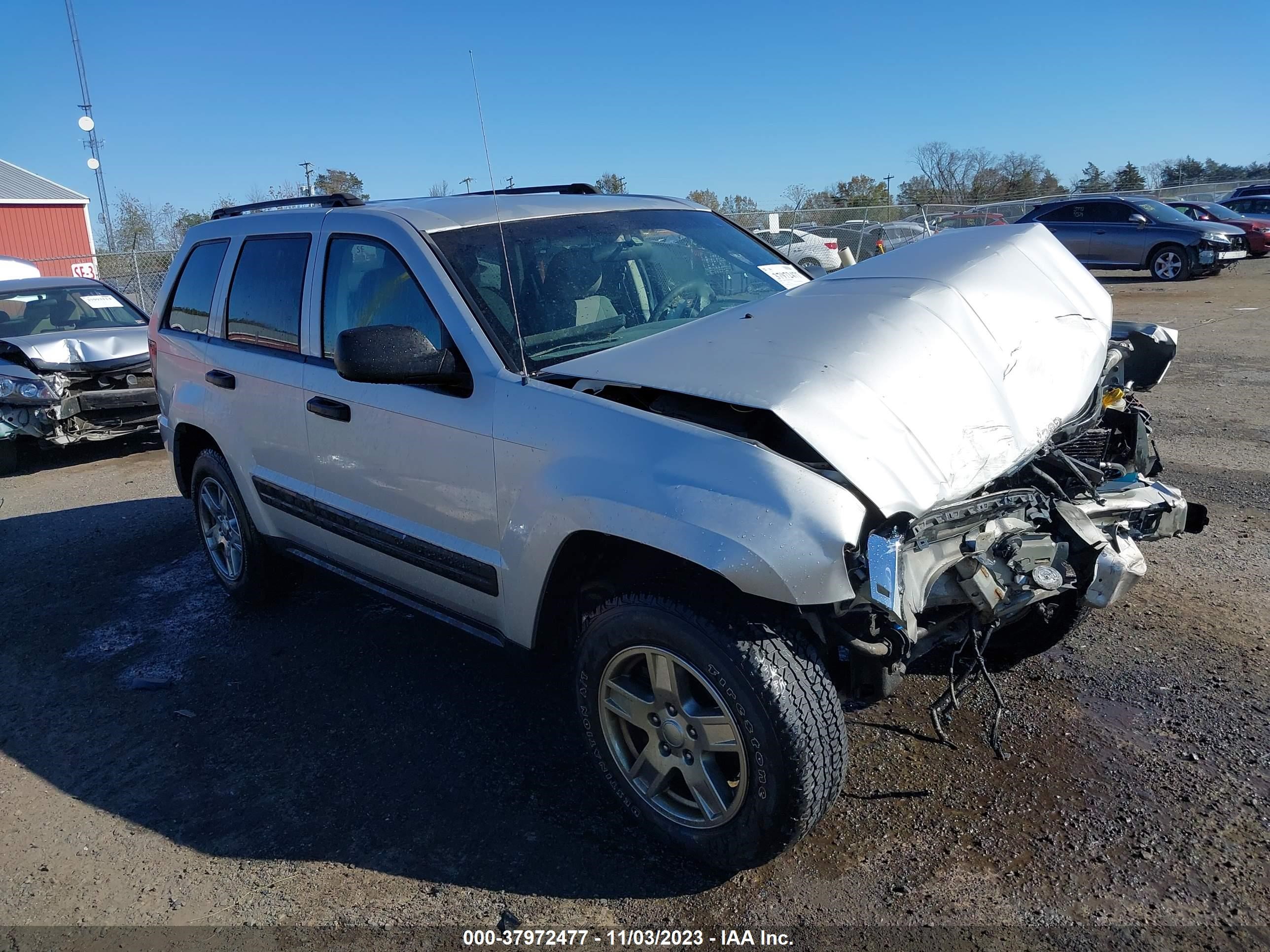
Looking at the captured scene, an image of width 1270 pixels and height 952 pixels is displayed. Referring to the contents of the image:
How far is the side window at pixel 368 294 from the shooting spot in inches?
137

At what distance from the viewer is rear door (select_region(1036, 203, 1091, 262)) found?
61.7ft

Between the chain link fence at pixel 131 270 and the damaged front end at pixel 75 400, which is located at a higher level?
the chain link fence at pixel 131 270

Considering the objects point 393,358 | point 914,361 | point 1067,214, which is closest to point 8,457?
point 393,358

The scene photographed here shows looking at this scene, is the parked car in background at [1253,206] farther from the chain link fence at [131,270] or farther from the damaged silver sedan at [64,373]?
the chain link fence at [131,270]

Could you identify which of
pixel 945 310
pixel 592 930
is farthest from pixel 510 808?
pixel 945 310

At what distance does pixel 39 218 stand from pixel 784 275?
45143 mm

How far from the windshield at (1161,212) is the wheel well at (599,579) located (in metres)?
18.6

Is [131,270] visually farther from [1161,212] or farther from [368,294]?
[1161,212]

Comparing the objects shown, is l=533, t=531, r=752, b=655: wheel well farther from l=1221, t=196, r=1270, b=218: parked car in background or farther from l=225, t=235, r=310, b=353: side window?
l=1221, t=196, r=1270, b=218: parked car in background

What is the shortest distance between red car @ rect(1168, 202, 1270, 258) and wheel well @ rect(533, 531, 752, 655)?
20.8m

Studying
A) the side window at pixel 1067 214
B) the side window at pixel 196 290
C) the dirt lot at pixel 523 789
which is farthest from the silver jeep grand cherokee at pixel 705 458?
the side window at pixel 1067 214

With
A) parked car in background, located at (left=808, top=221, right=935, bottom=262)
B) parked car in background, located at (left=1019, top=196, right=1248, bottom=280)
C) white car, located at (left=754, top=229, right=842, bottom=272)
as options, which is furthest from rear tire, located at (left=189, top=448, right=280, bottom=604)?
parked car in background, located at (left=808, top=221, right=935, bottom=262)

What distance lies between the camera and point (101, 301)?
10.2 m

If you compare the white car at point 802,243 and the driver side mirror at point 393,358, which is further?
the white car at point 802,243
